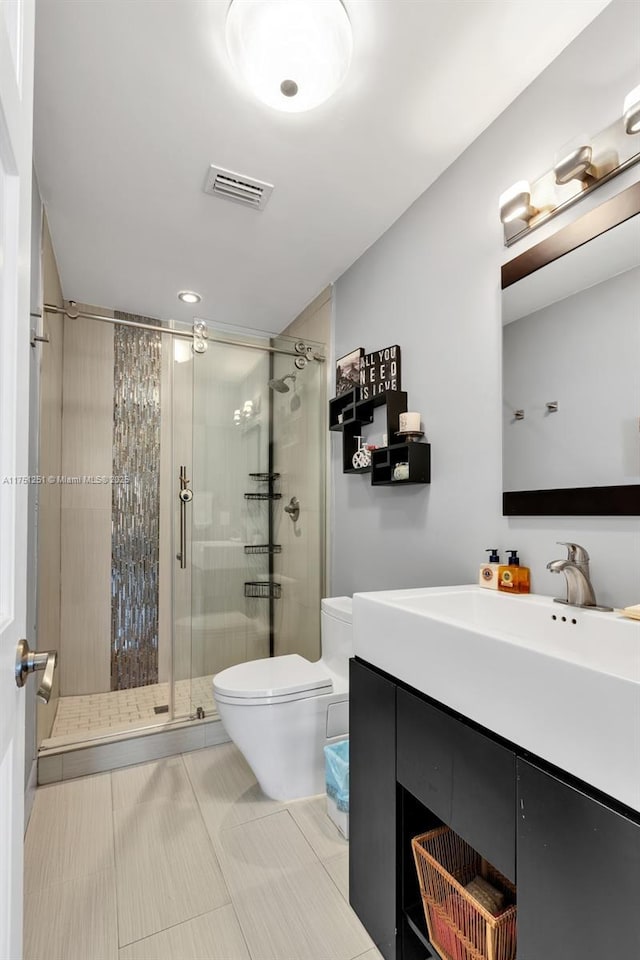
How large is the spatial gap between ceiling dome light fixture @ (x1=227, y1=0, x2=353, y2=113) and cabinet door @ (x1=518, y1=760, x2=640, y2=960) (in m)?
1.70

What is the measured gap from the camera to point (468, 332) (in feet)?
5.57

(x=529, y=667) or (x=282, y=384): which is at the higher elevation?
(x=282, y=384)

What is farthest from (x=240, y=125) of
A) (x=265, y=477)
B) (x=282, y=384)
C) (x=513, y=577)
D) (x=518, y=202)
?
(x=513, y=577)

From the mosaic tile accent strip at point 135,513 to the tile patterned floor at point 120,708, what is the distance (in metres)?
0.17

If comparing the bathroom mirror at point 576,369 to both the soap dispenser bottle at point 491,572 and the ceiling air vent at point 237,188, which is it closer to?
the soap dispenser bottle at point 491,572

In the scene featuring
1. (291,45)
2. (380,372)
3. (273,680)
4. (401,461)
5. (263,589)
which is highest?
(291,45)

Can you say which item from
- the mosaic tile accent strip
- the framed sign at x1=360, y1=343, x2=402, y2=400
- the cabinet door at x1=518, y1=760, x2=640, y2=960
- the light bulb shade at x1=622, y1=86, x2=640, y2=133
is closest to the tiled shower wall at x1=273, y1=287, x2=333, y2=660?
the framed sign at x1=360, y1=343, x2=402, y2=400

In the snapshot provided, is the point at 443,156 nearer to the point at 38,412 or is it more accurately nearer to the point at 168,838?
the point at 38,412

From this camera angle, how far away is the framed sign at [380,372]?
6.88 feet

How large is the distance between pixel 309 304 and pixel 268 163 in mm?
1188

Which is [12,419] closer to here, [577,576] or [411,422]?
[577,576]

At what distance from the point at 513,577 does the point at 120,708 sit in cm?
235

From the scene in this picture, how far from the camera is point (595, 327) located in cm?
127

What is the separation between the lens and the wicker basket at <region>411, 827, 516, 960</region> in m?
0.99
